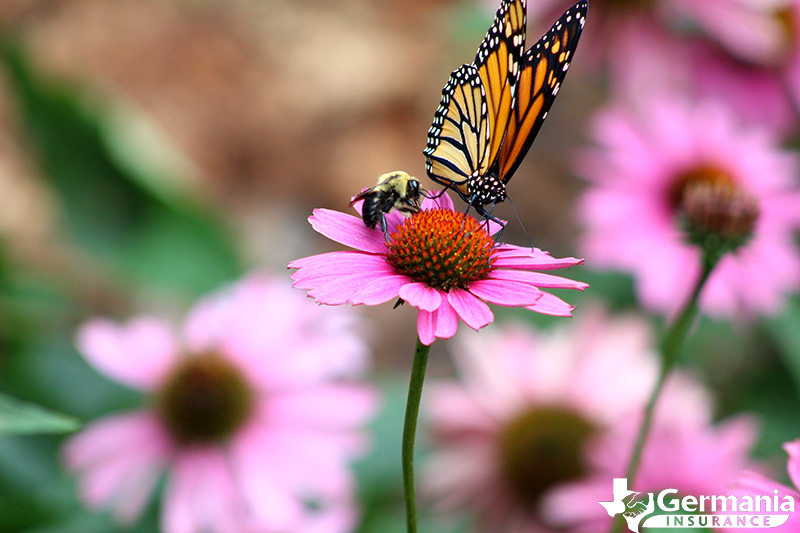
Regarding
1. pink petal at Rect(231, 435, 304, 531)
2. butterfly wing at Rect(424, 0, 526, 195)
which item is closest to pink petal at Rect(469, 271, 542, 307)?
butterfly wing at Rect(424, 0, 526, 195)

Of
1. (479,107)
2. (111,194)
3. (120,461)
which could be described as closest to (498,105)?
(479,107)

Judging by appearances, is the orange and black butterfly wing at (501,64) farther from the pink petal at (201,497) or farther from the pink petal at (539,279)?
the pink petal at (201,497)

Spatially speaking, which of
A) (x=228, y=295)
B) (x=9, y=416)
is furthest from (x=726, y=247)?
(x=228, y=295)

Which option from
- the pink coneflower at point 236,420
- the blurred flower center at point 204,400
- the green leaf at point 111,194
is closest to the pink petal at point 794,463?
the pink coneflower at point 236,420

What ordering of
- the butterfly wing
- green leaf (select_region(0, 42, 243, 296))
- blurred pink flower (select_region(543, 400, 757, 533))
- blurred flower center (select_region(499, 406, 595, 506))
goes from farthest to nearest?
green leaf (select_region(0, 42, 243, 296))
blurred flower center (select_region(499, 406, 595, 506))
blurred pink flower (select_region(543, 400, 757, 533))
the butterfly wing

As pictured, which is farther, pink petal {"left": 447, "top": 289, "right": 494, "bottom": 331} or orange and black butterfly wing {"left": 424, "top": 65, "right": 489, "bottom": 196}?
orange and black butterfly wing {"left": 424, "top": 65, "right": 489, "bottom": 196}

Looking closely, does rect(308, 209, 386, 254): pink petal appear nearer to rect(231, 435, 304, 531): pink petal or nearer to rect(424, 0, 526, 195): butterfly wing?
rect(424, 0, 526, 195): butterfly wing

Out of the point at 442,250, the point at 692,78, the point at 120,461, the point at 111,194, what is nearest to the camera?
the point at 442,250

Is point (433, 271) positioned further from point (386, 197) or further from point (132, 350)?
Result: point (132, 350)
